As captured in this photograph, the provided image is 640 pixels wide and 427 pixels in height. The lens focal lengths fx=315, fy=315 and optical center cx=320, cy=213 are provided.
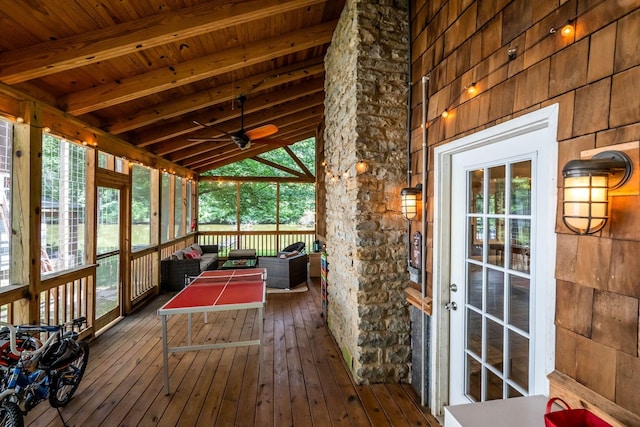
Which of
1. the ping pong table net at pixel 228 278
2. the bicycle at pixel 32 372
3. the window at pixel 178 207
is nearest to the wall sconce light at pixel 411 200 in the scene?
the ping pong table net at pixel 228 278

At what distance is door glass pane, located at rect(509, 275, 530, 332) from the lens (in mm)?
1749

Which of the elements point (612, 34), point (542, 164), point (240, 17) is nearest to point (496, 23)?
point (612, 34)

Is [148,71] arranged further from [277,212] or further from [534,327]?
[277,212]

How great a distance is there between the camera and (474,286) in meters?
2.21

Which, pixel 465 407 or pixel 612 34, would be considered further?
pixel 465 407

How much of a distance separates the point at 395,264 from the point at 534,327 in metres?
1.39

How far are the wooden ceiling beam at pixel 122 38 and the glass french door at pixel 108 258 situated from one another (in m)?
1.91

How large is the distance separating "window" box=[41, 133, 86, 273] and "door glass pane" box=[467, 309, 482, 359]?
394 cm

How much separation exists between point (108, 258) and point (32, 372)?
2275 millimetres

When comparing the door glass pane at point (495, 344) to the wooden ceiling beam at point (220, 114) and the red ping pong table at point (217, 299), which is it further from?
the wooden ceiling beam at point (220, 114)

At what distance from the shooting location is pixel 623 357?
1.16 metres

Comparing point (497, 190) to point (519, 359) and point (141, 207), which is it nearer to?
point (519, 359)

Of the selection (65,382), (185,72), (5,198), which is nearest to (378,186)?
(185,72)

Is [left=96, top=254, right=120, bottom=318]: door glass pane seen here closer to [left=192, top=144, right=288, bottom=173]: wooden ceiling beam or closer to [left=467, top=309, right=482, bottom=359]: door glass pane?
[left=192, top=144, right=288, bottom=173]: wooden ceiling beam
